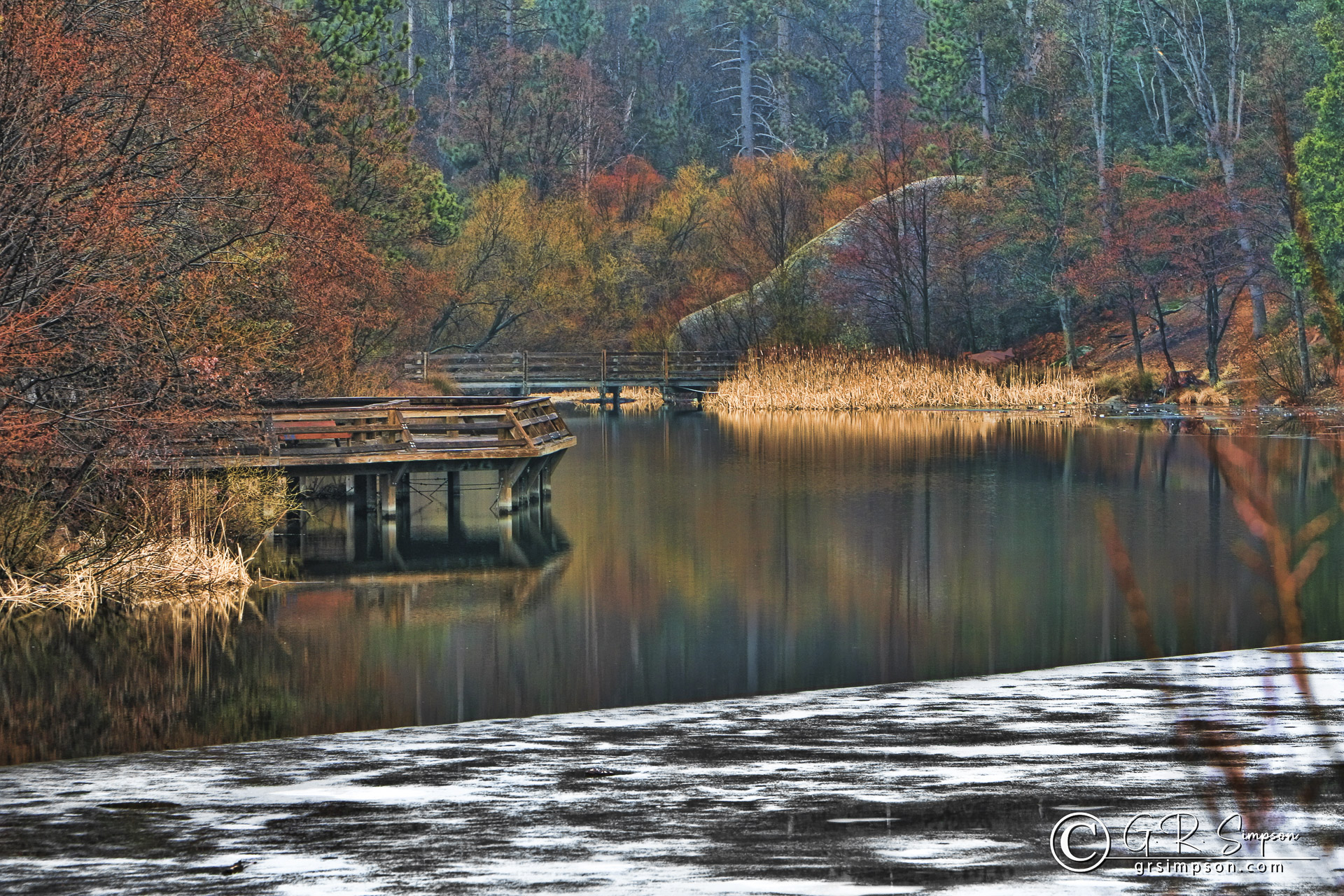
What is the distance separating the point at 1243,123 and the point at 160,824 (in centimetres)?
4785

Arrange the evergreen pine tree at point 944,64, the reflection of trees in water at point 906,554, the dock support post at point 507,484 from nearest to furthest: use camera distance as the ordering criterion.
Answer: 1. the reflection of trees in water at point 906,554
2. the dock support post at point 507,484
3. the evergreen pine tree at point 944,64

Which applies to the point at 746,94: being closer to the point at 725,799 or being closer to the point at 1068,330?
the point at 1068,330

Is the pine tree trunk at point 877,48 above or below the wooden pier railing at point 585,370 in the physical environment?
above

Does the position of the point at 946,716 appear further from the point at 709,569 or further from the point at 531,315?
the point at 531,315

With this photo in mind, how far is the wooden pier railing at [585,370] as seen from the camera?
5309 cm

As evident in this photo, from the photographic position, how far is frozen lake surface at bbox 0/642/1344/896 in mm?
5984

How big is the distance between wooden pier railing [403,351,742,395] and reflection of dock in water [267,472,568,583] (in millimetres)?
25944

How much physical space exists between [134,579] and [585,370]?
38.9 metres

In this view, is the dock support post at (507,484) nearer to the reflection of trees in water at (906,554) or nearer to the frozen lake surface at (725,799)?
the reflection of trees in water at (906,554)

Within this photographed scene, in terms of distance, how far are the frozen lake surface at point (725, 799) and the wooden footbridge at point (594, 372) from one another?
42029 millimetres

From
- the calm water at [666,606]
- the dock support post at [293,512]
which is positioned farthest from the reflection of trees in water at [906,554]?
the dock support post at [293,512]

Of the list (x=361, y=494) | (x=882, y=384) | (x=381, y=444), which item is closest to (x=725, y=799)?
(x=381, y=444)

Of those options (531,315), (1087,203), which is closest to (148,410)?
(1087,203)

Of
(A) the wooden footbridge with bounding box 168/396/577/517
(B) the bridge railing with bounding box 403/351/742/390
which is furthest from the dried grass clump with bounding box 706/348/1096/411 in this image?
(A) the wooden footbridge with bounding box 168/396/577/517
